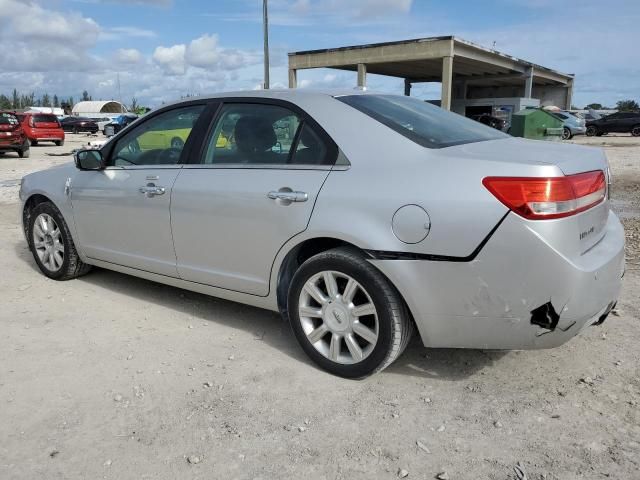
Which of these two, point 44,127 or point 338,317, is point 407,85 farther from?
point 338,317

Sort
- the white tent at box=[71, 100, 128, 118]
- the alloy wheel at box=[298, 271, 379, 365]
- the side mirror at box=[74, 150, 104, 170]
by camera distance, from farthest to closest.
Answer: the white tent at box=[71, 100, 128, 118], the side mirror at box=[74, 150, 104, 170], the alloy wheel at box=[298, 271, 379, 365]

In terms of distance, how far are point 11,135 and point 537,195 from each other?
19.7 meters

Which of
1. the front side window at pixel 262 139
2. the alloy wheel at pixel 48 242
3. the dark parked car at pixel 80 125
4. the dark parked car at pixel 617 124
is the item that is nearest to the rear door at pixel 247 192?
the front side window at pixel 262 139

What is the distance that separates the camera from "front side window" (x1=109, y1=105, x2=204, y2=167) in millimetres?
4047

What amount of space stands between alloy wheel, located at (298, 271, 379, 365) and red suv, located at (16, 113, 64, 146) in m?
26.0

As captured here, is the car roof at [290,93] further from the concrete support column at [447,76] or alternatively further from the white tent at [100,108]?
the white tent at [100,108]

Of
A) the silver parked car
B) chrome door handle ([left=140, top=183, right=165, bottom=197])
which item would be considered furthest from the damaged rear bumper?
chrome door handle ([left=140, top=183, right=165, bottom=197])

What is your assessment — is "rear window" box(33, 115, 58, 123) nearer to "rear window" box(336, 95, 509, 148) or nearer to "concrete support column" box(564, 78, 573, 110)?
"rear window" box(336, 95, 509, 148)

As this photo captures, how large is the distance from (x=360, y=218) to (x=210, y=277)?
1.31 meters

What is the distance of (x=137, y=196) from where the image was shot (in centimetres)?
414

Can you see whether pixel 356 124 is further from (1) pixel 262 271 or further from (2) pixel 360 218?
(1) pixel 262 271

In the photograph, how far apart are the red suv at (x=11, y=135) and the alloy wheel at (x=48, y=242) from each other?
15.6 metres

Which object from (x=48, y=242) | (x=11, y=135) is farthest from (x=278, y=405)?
(x=11, y=135)

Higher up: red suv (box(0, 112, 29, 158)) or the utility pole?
the utility pole
